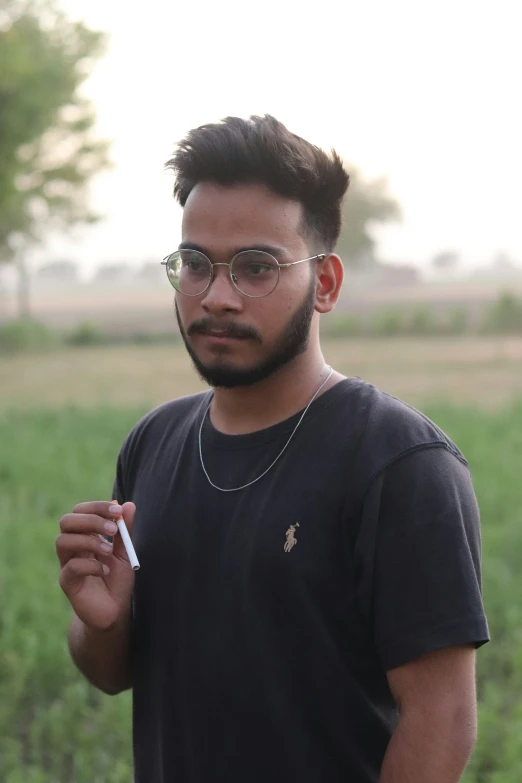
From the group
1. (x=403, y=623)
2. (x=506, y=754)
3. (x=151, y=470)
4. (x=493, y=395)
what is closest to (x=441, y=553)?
(x=403, y=623)

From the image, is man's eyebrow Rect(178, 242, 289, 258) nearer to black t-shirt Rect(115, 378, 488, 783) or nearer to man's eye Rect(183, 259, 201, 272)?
man's eye Rect(183, 259, 201, 272)

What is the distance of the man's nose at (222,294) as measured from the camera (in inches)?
69.9

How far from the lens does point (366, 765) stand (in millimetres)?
1661

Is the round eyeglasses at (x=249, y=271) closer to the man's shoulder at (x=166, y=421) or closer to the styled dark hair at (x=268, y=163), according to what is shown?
the styled dark hair at (x=268, y=163)

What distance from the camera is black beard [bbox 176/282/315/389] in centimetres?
180

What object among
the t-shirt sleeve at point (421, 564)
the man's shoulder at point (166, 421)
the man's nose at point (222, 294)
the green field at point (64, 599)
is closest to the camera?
the t-shirt sleeve at point (421, 564)

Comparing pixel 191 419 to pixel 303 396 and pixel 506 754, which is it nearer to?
pixel 303 396

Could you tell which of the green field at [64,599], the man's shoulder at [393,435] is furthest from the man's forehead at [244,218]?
the green field at [64,599]

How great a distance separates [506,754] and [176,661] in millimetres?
2533

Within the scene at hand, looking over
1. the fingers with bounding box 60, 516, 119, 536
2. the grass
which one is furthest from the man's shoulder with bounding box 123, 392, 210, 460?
the grass

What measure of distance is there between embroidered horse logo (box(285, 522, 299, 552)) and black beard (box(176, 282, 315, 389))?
11.2 inches

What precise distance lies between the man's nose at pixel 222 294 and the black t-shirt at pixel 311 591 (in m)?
0.22

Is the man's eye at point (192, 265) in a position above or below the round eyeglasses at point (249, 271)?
above

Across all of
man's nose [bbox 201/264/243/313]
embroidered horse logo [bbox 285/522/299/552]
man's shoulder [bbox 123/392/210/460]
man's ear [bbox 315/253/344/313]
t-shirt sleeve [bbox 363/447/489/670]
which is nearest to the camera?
t-shirt sleeve [bbox 363/447/489/670]
